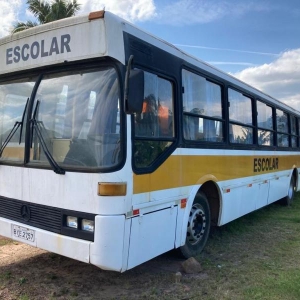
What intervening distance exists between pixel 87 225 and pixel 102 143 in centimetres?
85

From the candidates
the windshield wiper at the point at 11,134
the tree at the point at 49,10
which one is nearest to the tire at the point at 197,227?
the windshield wiper at the point at 11,134

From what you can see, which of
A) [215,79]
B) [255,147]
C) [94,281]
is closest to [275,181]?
[255,147]

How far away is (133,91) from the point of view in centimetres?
346

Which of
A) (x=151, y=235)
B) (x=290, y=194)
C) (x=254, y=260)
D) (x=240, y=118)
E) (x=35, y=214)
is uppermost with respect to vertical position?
(x=240, y=118)

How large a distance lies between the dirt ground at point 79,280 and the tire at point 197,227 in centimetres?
24

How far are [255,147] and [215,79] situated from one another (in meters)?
2.16

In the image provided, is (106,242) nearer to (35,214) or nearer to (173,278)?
(35,214)

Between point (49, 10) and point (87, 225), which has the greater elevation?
point (49, 10)

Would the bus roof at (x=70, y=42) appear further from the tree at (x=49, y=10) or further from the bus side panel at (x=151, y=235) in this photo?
the tree at (x=49, y=10)

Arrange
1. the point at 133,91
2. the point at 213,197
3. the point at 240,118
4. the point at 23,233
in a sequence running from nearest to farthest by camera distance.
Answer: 1. the point at 133,91
2. the point at 23,233
3. the point at 213,197
4. the point at 240,118

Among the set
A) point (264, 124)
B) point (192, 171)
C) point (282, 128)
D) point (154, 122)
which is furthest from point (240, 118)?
point (282, 128)

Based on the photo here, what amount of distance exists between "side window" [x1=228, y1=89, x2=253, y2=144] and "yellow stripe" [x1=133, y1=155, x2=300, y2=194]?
1.20 ft

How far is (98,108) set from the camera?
12.1 feet

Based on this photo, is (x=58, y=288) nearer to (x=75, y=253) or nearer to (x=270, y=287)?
(x=75, y=253)
